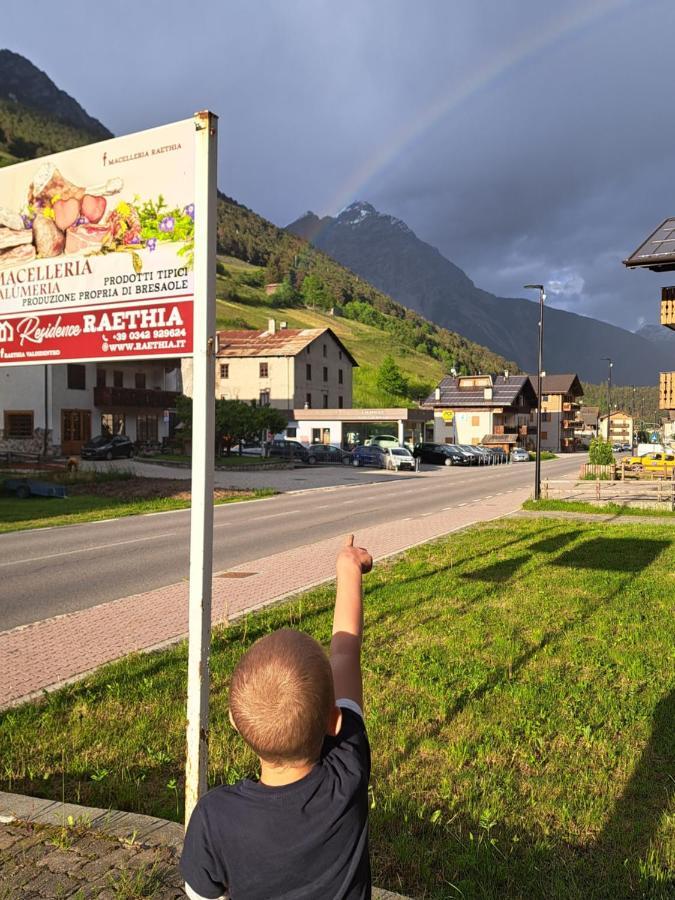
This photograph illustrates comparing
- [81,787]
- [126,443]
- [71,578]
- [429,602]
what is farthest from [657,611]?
[126,443]

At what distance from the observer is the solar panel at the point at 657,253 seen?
79.1 feet

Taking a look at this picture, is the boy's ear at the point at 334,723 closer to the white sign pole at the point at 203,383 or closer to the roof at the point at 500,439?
the white sign pole at the point at 203,383

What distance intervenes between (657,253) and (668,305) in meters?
1.92

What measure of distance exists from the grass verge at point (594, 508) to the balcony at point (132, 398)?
1247 inches

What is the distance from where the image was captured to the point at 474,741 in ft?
15.3

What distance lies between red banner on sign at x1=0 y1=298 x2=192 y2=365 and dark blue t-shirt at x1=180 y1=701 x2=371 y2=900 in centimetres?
242

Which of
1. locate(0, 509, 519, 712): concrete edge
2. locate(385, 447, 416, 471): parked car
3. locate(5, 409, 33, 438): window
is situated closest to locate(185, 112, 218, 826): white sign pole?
locate(0, 509, 519, 712): concrete edge

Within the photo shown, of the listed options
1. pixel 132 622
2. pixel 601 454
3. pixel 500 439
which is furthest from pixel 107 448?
pixel 500 439

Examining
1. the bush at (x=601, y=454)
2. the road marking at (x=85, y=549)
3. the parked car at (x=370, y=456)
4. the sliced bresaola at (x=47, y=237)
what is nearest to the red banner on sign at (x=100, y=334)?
the sliced bresaola at (x=47, y=237)

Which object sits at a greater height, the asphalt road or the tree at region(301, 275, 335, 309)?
the tree at region(301, 275, 335, 309)

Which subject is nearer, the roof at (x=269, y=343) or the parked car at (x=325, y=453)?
the parked car at (x=325, y=453)

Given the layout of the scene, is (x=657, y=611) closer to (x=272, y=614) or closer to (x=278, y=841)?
(x=272, y=614)

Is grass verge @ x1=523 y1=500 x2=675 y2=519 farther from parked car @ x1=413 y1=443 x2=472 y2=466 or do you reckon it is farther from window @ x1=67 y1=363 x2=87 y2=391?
window @ x1=67 y1=363 x2=87 y2=391

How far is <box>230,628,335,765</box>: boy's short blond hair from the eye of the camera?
1.75 metres
